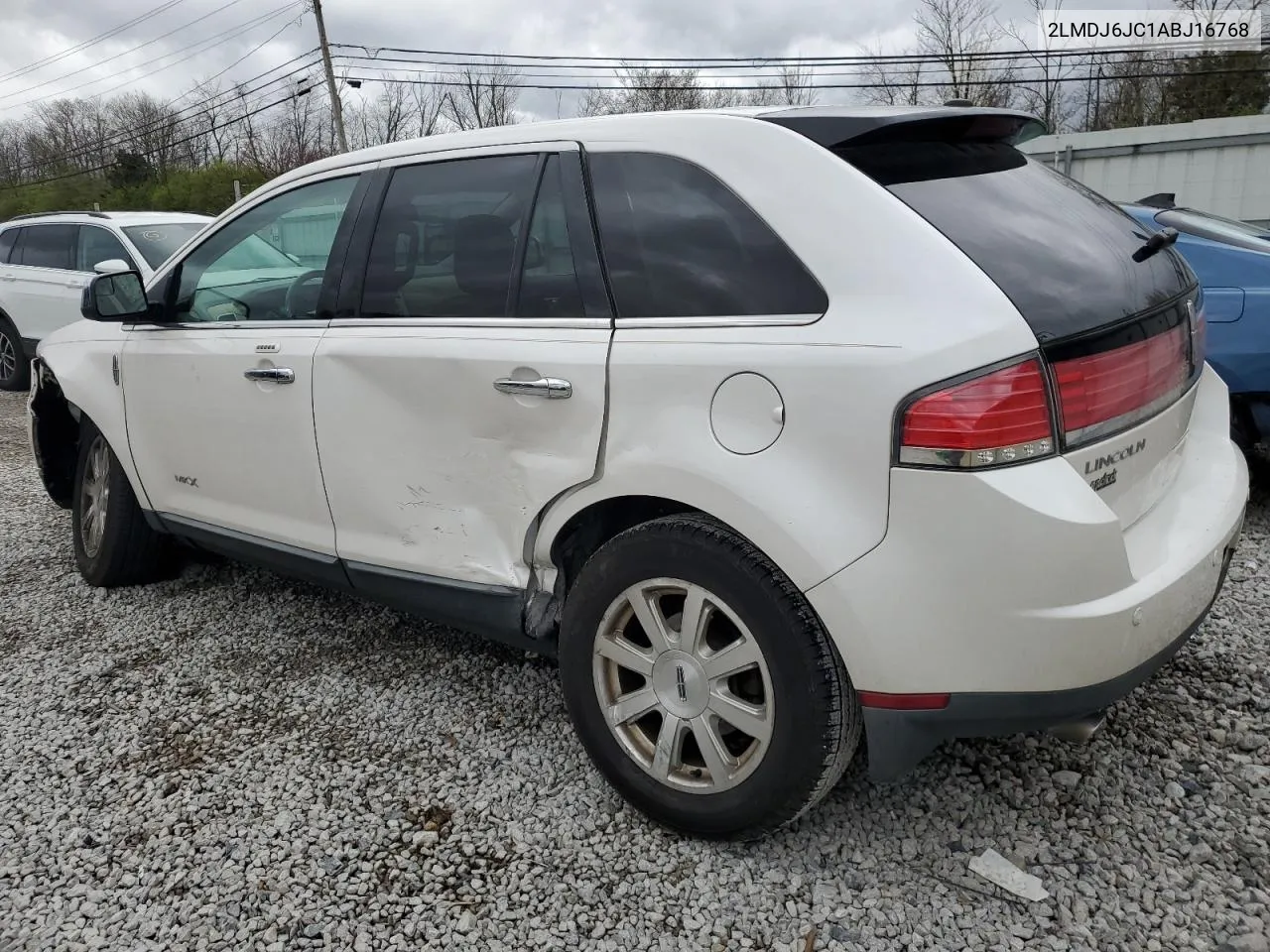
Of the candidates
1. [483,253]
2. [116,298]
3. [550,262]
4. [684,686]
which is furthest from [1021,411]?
[116,298]

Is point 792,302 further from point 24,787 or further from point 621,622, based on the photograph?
point 24,787

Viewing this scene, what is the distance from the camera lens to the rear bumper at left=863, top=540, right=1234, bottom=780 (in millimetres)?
1928

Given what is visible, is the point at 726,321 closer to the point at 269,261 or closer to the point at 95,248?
the point at 269,261

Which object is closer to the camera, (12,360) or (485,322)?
(485,322)

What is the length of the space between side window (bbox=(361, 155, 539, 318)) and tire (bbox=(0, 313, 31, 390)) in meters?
8.84

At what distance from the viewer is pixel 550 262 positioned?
252 cm

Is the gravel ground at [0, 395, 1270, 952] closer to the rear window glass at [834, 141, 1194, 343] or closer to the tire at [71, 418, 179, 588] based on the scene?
the tire at [71, 418, 179, 588]

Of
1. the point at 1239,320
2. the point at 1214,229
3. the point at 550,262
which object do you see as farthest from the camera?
the point at 1214,229

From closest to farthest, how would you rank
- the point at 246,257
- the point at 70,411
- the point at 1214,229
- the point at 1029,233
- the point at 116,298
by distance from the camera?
the point at 1029,233, the point at 246,257, the point at 116,298, the point at 70,411, the point at 1214,229

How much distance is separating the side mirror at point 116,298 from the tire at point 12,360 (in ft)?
24.5

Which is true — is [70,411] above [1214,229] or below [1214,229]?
below

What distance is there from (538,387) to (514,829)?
1159 millimetres

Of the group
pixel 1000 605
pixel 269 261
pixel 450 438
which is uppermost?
pixel 269 261

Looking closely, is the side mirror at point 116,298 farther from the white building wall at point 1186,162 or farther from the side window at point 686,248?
the white building wall at point 1186,162
